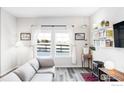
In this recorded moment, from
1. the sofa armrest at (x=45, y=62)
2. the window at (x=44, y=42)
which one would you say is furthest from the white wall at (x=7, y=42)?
the sofa armrest at (x=45, y=62)

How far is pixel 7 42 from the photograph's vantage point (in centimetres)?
529

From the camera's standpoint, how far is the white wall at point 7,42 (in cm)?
486

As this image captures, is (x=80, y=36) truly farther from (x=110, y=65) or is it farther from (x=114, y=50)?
(x=110, y=65)

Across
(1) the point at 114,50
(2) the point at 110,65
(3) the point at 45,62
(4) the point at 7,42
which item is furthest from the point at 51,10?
(2) the point at 110,65

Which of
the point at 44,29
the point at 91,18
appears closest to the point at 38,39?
the point at 44,29

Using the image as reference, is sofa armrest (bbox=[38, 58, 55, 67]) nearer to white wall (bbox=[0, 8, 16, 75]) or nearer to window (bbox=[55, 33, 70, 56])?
white wall (bbox=[0, 8, 16, 75])

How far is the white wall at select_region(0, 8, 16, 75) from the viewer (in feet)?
15.9

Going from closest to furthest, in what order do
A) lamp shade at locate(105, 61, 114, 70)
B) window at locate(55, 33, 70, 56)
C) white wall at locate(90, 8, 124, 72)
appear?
white wall at locate(90, 8, 124, 72), lamp shade at locate(105, 61, 114, 70), window at locate(55, 33, 70, 56)

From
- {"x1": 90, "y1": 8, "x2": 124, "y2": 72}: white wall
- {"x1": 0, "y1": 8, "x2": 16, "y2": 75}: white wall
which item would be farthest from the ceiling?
{"x1": 90, "y1": 8, "x2": 124, "y2": 72}: white wall

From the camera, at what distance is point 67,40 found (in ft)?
20.9

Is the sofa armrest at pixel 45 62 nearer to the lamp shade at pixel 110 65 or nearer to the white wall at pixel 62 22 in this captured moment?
the lamp shade at pixel 110 65
